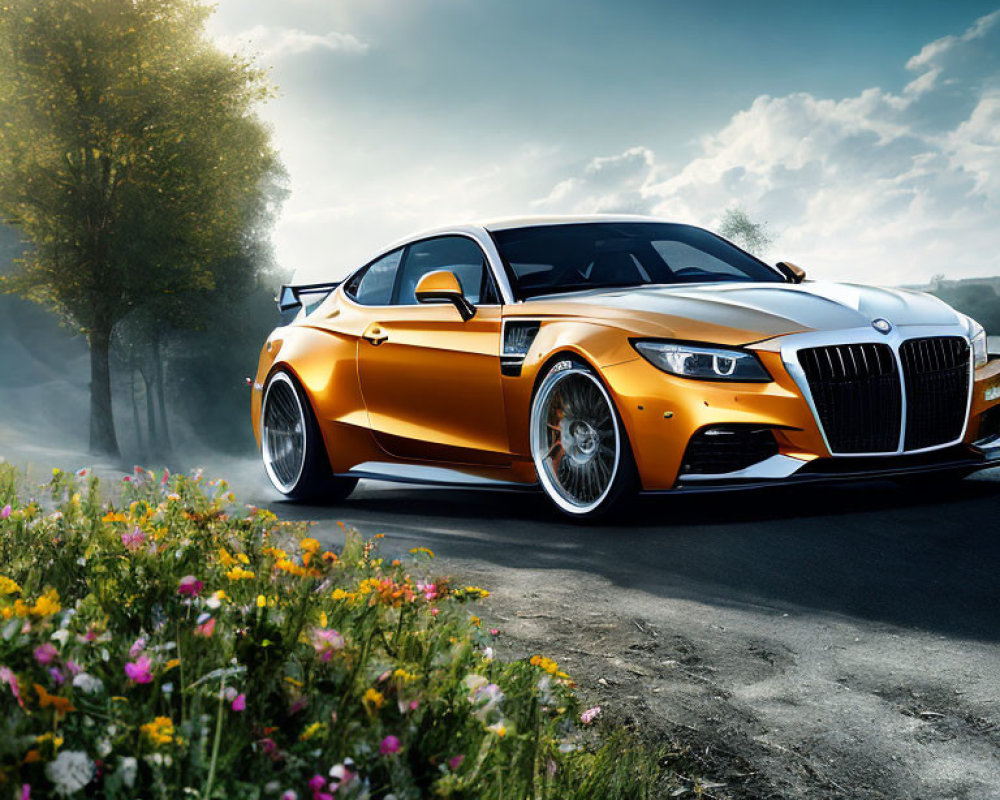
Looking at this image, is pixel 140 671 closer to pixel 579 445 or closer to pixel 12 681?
pixel 12 681

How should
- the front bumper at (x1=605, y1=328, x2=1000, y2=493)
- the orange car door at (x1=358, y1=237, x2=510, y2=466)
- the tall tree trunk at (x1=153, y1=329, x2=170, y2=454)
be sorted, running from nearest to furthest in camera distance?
the front bumper at (x1=605, y1=328, x2=1000, y2=493) → the orange car door at (x1=358, y1=237, x2=510, y2=466) → the tall tree trunk at (x1=153, y1=329, x2=170, y2=454)

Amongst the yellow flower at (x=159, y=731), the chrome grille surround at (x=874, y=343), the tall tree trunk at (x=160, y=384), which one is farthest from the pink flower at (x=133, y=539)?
the tall tree trunk at (x=160, y=384)

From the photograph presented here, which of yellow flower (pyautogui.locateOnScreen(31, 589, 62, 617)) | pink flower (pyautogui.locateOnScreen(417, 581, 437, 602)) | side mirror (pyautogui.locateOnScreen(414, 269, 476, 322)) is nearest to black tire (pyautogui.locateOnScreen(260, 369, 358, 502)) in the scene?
side mirror (pyautogui.locateOnScreen(414, 269, 476, 322))

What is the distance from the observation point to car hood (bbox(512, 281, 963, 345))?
5.59 meters

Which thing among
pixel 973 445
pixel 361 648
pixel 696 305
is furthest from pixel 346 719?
pixel 973 445

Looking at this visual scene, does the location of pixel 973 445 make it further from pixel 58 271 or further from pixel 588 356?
pixel 58 271

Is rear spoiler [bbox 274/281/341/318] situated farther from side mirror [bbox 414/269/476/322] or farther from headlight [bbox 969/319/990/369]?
headlight [bbox 969/319/990/369]

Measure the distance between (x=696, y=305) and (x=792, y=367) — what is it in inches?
22.8

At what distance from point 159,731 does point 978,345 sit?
5.20m

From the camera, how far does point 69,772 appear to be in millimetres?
1895

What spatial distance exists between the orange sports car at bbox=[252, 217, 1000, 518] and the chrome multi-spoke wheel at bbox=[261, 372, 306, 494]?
125 mm

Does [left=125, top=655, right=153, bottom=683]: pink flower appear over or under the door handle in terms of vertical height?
under

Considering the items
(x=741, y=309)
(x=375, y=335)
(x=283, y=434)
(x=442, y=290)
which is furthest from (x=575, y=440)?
(x=283, y=434)

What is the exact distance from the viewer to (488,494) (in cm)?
786
